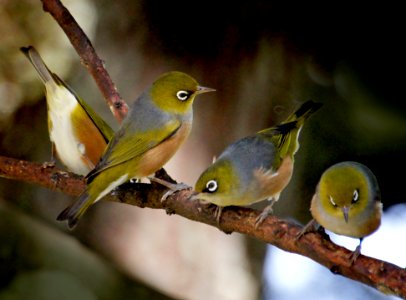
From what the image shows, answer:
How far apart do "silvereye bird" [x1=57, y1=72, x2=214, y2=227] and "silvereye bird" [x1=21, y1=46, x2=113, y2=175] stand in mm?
72

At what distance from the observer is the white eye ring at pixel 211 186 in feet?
3.08

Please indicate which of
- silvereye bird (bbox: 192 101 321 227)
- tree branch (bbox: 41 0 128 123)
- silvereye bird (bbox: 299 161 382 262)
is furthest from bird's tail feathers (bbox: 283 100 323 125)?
tree branch (bbox: 41 0 128 123)

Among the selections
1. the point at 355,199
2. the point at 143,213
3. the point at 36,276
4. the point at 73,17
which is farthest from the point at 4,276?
the point at 355,199

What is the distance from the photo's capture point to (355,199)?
0.89 metres

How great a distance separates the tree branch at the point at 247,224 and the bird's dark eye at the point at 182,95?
0.57ft

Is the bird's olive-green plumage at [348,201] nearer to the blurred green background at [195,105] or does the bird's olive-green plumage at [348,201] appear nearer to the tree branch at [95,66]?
the blurred green background at [195,105]

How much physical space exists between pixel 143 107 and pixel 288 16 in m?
0.50

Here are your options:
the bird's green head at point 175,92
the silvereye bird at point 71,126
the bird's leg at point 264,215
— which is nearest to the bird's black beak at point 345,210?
the bird's leg at point 264,215

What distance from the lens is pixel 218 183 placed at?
945mm

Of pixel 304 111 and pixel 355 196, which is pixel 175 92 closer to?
pixel 304 111

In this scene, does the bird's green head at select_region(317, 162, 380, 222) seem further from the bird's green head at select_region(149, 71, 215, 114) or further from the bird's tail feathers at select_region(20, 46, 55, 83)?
the bird's tail feathers at select_region(20, 46, 55, 83)

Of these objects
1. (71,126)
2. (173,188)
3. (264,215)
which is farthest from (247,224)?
(71,126)

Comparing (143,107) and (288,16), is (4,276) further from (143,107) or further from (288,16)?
(288,16)

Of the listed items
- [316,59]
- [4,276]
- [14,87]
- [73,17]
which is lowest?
[4,276]
